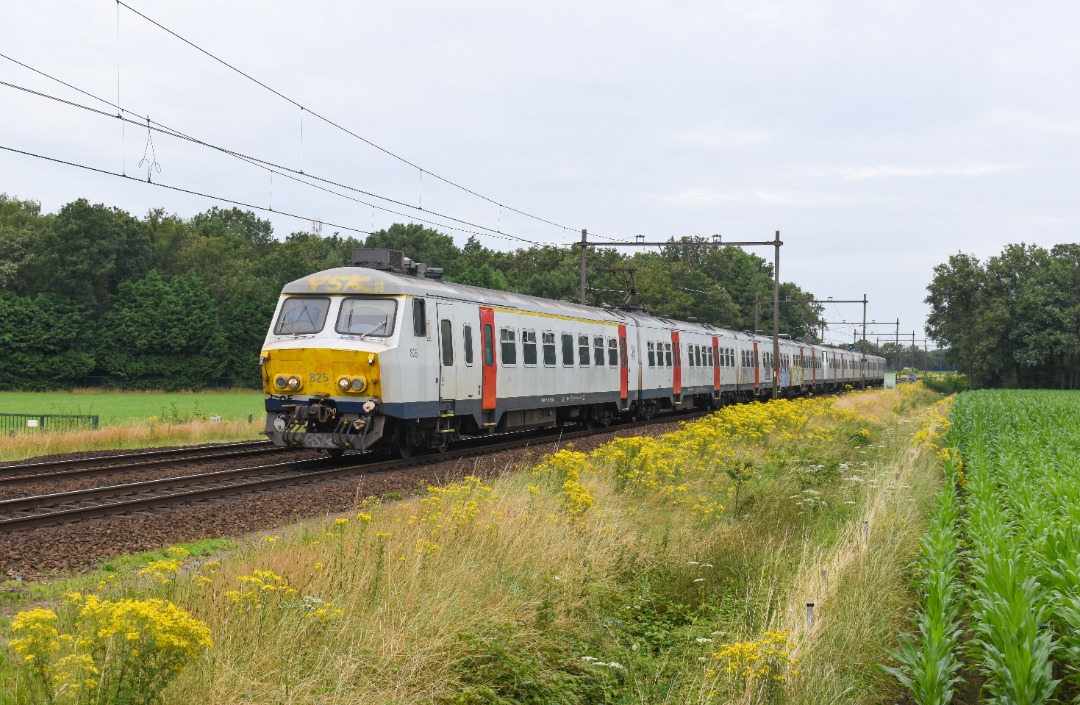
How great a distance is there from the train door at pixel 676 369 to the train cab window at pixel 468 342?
50.7 feet

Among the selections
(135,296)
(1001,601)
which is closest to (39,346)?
(135,296)

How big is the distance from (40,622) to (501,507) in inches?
239

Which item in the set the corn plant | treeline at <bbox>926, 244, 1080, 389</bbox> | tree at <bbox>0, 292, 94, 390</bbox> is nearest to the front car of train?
the corn plant

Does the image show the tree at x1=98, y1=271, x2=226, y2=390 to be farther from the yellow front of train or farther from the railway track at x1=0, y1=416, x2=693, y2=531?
the yellow front of train

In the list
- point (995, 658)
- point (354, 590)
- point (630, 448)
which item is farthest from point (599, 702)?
point (630, 448)

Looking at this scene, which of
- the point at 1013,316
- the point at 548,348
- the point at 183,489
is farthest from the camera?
Answer: the point at 1013,316

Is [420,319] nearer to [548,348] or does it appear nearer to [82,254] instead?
[548,348]

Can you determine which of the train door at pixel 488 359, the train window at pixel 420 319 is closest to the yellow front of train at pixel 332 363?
the train window at pixel 420 319

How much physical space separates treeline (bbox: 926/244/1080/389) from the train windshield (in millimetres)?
69347

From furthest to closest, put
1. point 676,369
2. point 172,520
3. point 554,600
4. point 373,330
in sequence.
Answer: point 676,369
point 373,330
point 172,520
point 554,600

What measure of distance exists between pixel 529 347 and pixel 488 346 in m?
2.21

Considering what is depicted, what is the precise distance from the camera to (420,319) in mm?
17672

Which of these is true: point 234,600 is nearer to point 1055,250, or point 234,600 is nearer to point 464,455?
point 464,455

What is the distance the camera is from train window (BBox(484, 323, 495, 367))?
66.5 ft
